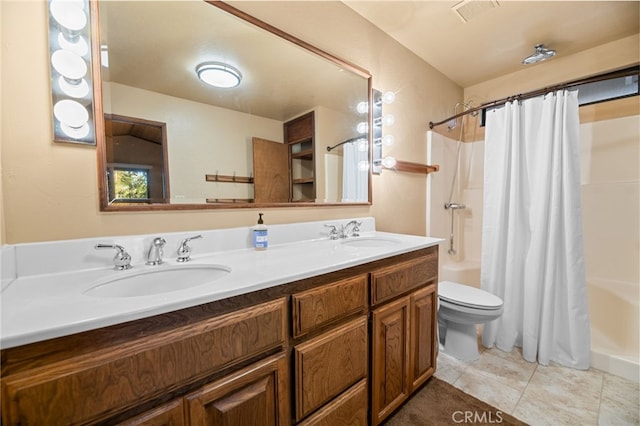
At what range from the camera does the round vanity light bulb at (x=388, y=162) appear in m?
1.88

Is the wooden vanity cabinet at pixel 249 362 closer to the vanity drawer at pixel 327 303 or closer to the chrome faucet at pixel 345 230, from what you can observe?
the vanity drawer at pixel 327 303

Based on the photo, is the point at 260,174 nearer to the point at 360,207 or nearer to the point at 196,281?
the point at 196,281

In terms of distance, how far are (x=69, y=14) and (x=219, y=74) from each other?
0.50 meters

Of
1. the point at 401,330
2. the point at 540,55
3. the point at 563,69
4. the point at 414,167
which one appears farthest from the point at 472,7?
the point at 401,330

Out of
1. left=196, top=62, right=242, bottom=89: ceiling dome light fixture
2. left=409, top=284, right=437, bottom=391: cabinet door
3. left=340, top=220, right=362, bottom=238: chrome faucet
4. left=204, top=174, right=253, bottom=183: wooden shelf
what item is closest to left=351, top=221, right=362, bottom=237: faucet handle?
left=340, top=220, right=362, bottom=238: chrome faucet

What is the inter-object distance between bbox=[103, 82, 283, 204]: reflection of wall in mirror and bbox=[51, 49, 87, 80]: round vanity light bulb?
8 cm

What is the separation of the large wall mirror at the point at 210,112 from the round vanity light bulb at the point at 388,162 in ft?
1.35

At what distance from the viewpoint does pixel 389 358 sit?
3.85ft

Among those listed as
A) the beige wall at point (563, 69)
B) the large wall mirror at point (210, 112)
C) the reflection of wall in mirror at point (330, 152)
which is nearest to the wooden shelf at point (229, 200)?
the large wall mirror at point (210, 112)

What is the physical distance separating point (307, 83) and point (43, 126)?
3.83 ft

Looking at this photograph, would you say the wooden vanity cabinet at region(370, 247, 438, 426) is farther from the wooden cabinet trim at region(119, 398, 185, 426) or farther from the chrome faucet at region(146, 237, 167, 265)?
the chrome faucet at region(146, 237, 167, 265)

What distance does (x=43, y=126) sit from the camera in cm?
83

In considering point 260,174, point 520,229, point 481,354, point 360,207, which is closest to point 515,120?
point 520,229

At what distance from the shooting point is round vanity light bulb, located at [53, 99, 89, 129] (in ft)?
2.79
